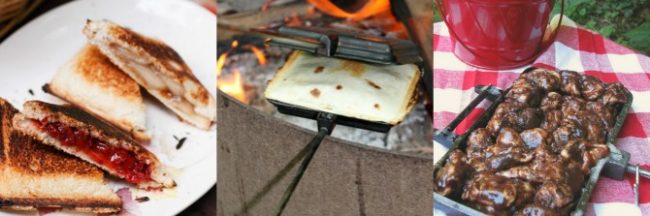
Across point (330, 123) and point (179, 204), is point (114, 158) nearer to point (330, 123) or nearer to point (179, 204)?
point (179, 204)

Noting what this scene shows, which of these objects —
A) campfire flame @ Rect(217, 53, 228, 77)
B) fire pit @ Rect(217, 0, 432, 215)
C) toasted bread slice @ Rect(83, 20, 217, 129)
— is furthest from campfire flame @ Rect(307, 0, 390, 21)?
toasted bread slice @ Rect(83, 20, 217, 129)

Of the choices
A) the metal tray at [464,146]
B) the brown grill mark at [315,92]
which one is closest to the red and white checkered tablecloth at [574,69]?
the metal tray at [464,146]

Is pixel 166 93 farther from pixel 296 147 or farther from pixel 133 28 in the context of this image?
pixel 296 147

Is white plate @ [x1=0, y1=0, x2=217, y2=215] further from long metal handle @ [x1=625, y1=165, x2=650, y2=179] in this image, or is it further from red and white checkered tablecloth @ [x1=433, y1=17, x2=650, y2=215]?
long metal handle @ [x1=625, y1=165, x2=650, y2=179]

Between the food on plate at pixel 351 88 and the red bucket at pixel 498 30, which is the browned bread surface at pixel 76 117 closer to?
the food on plate at pixel 351 88

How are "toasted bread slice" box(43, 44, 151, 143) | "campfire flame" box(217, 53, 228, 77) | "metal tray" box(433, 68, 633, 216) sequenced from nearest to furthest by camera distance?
"metal tray" box(433, 68, 633, 216), "campfire flame" box(217, 53, 228, 77), "toasted bread slice" box(43, 44, 151, 143)

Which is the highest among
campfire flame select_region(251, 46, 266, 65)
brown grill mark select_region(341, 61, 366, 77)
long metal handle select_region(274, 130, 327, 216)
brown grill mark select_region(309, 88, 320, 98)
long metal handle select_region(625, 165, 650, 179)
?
campfire flame select_region(251, 46, 266, 65)

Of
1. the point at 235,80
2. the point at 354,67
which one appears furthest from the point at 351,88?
the point at 235,80
